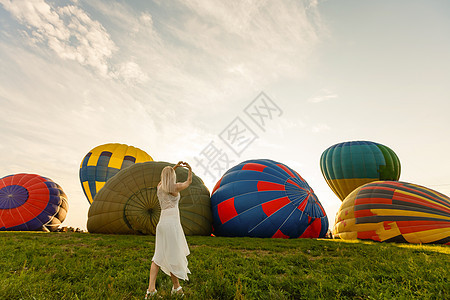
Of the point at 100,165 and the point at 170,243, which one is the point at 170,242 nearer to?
the point at 170,243

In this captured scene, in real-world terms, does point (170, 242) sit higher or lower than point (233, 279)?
higher

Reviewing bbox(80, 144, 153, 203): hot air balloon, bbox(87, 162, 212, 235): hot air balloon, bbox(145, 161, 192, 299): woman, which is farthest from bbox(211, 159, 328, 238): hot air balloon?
bbox(80, 144, 153, 203): hot air balloon

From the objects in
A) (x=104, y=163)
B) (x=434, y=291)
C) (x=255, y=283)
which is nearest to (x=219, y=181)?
(x=255, y=283)

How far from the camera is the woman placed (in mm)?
3152

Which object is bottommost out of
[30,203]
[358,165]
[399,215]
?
[399,215]

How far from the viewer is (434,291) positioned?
2967 mm

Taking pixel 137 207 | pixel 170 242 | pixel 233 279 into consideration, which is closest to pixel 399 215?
pixel 233 279

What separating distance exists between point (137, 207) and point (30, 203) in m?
12.8

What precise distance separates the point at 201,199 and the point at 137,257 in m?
5.79

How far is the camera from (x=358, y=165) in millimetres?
19562

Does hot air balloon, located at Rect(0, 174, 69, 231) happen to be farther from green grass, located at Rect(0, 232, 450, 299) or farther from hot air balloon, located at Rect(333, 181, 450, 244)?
hot air balloon, located at Rect(333, 181, 450, 244)

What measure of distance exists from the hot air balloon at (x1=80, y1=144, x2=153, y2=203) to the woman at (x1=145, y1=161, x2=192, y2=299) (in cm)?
1774

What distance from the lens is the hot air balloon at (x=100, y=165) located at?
64.1ft

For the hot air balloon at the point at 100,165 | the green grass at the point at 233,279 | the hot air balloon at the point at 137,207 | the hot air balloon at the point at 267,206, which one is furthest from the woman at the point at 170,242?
the hot air balloon at the point at 100,165
